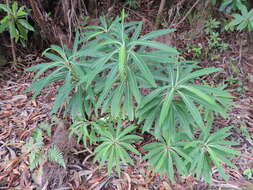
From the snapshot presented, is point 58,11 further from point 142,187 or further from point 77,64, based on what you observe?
point 142,187

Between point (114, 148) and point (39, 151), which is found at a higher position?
point (114, 148)

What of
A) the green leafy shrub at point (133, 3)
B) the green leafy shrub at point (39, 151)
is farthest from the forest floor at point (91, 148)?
the green leafy shrub at point (133, 3)

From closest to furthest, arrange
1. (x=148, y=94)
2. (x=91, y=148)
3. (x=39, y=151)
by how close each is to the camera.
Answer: (x=148, y=94) → (x=39, y=151) → (x=91, y=148)

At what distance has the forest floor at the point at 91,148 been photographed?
2.10 meters

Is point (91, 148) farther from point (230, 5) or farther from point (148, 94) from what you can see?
point (230, 5)

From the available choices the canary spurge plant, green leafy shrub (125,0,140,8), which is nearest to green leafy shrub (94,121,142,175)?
the canary spurge plant

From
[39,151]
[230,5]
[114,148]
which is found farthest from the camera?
[230,5]

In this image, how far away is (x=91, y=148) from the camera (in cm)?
234

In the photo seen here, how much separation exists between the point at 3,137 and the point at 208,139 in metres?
1.90

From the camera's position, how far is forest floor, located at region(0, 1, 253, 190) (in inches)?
82.6

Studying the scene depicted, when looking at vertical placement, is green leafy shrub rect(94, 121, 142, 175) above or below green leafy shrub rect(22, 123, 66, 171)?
above

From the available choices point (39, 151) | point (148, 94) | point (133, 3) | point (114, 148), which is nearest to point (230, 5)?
point (133, 3)

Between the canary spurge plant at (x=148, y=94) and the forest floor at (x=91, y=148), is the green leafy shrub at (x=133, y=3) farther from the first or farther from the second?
the canary spurge plant at (x=148, y=94)

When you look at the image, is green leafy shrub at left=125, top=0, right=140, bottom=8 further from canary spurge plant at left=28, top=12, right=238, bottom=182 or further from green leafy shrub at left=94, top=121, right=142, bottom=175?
green leafy shrub at left=94, top=121, right=142, bottom=175
